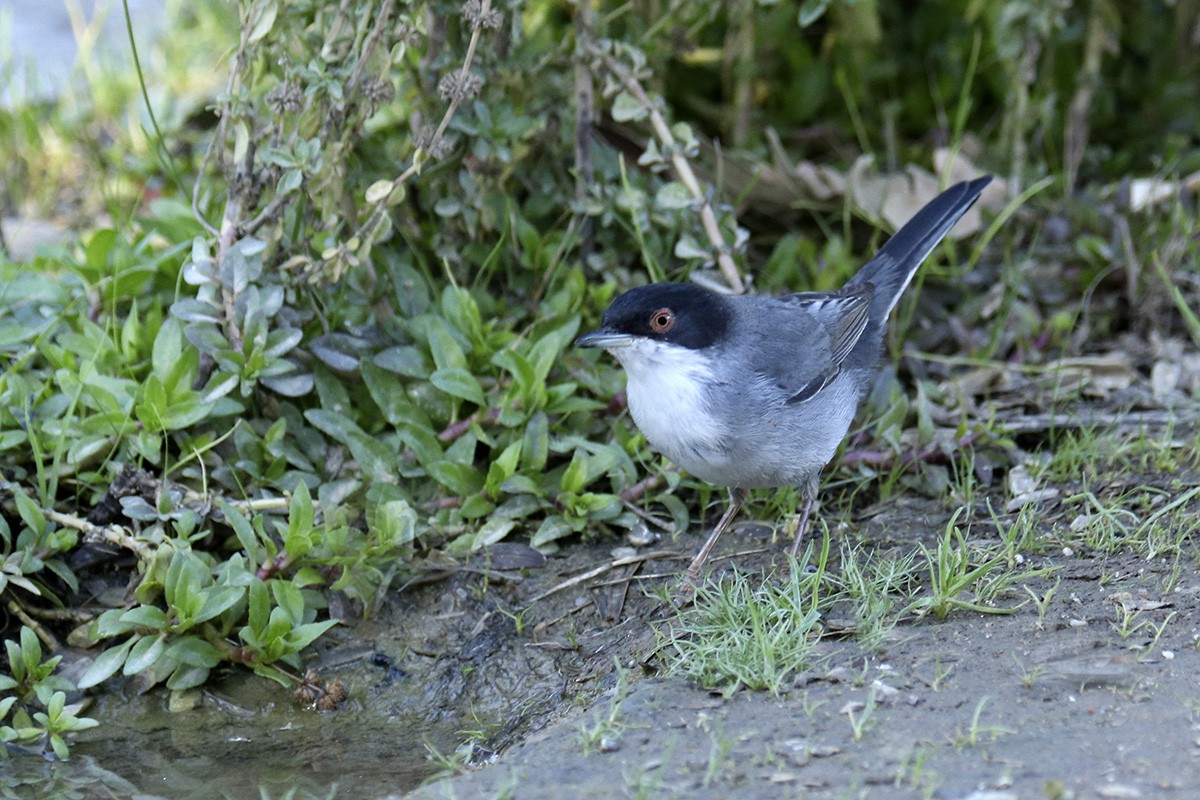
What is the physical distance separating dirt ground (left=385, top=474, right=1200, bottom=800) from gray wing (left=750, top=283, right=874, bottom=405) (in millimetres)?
900

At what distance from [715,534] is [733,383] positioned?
0.62 m

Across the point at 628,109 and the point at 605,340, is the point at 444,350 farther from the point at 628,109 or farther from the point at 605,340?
the point at 628,109

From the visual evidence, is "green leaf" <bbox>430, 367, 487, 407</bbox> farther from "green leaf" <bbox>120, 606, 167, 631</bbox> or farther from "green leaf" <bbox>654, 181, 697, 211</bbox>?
"green leaf" <bbox>120, 606, 167, 631</bbox>

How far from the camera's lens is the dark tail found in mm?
5133

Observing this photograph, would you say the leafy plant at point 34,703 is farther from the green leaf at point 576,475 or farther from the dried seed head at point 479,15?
the dried seed head at point 479,15

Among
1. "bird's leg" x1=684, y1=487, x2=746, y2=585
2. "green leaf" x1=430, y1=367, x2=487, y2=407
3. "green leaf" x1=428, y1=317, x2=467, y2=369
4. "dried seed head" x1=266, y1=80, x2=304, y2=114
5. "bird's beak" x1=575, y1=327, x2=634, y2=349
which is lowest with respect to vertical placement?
"bird's leg" x1=684, y1=487, x2=746, y2=585

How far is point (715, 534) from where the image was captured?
15.0 ft

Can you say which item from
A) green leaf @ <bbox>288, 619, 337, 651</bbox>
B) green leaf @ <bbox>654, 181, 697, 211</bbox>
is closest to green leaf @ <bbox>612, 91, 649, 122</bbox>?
green leaf @ <bbox>654, 181, 697, 211</bbox>

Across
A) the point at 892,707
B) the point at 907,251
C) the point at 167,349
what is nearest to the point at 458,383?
the point at 167,349

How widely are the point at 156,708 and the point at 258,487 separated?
88cm

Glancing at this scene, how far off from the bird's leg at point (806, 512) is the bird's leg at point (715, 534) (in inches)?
9.5

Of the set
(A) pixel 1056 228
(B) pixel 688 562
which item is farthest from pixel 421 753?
(A) pixel 1056 228

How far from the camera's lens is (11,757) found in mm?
3887

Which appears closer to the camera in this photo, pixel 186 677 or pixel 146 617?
pixel 146 617
